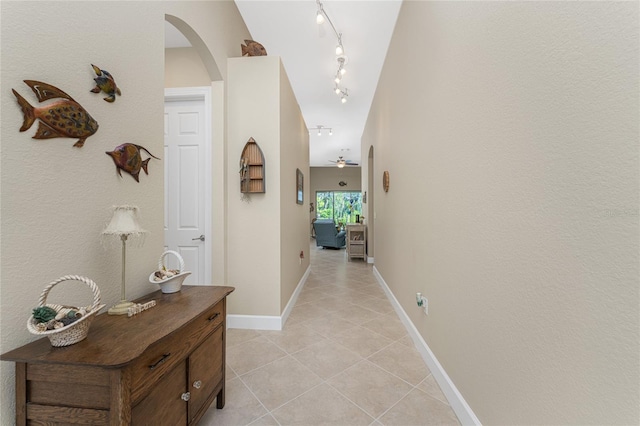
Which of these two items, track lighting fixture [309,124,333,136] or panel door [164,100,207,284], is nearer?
panel door [164,100,207,284]

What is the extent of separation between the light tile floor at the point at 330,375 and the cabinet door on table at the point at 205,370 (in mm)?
259

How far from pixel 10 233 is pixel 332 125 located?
6.04 m

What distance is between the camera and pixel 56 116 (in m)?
0.99

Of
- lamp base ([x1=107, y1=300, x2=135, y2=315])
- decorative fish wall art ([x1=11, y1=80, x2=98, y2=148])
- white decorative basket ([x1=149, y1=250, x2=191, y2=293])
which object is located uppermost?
decorative fish wall art ([x1=11, y1=80, x2=98, y2=148])

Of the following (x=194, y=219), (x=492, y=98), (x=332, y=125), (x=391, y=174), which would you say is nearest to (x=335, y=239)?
(x=332, y=125)

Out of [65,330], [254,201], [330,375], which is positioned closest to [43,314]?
[65,330]

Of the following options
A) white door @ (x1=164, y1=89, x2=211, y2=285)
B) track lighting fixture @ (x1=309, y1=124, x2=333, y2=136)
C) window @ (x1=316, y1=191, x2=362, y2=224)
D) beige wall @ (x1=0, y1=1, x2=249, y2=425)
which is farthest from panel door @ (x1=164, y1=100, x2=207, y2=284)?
window @ (x1=316, y1=191, x2=362, y2=224)

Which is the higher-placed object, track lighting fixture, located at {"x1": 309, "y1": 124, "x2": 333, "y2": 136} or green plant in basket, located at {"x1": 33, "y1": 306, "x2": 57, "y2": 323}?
track lighting fixture, located at {"x1": 309, "y1": 124, "x2": 333, "y2": 136}

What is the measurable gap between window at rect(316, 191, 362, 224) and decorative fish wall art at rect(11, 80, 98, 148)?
1070 centimetres

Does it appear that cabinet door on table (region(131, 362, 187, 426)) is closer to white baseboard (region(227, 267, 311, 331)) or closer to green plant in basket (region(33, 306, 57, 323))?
green plant in basket (region(33, 306, 57, 323))

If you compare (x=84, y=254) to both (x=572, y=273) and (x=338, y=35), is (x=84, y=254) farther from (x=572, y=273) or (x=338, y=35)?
(x=338, y=35)

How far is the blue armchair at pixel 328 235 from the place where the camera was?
819cm

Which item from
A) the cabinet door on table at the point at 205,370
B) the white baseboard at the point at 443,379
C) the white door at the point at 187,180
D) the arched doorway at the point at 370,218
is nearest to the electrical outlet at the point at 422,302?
the white baseboard at the point at 443,379

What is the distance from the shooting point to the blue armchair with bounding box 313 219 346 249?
8.19 metres
